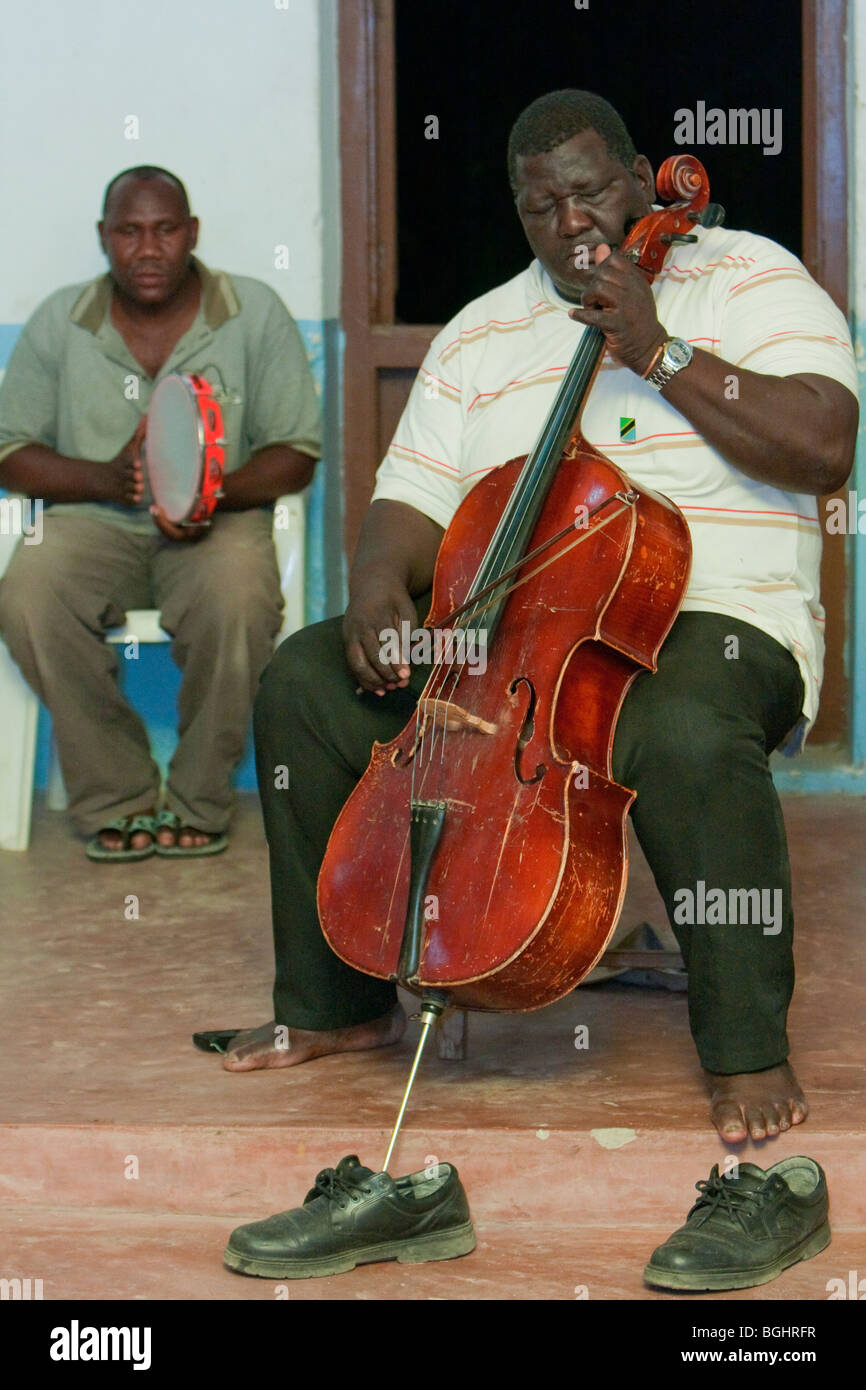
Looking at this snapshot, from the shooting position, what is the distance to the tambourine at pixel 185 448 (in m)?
3.52

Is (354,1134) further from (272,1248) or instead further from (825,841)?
(825,841)

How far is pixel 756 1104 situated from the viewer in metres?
2.02

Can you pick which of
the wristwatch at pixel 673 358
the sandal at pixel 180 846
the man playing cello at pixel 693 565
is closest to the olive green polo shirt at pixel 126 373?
the sandal at pixel 180 846

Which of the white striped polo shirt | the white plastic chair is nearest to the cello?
the white striped polo shirt

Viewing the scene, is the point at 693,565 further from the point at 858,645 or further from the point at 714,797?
the point at 858,645

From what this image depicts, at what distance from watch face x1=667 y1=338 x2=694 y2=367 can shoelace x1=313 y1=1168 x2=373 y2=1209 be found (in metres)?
1.04

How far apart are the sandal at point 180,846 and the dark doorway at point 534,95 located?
1555mm

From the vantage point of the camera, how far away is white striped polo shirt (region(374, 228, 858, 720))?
227 centimetres

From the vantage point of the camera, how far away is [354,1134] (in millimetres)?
2074

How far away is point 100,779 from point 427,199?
1.84 m

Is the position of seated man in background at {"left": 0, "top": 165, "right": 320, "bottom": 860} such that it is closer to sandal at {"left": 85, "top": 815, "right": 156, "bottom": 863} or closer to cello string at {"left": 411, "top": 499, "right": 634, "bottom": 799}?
sandal at {"left": 85, "top": 815, "right": 156, "bottom": 863}

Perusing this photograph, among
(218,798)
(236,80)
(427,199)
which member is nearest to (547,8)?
(427,199)

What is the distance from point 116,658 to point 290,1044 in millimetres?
1641

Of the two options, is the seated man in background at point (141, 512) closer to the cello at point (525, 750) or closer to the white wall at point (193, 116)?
the white wall at point (193, 116)
